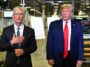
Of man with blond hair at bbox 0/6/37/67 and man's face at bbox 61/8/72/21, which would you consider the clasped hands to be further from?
man's face at bbox 61/8/72/21

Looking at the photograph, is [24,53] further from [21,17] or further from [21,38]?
[21,17]

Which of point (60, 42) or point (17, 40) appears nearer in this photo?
point (17, 40)

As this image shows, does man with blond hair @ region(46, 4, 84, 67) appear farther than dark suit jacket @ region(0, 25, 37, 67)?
Yes

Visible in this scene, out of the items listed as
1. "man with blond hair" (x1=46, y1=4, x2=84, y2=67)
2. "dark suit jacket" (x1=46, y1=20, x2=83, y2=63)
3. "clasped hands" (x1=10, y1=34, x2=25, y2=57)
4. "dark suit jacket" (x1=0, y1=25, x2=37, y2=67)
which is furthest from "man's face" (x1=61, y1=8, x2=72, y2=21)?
"clasped hands" (x1=10, y1=34, x2=25, y2=57)

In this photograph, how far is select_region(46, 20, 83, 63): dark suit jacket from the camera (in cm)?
502

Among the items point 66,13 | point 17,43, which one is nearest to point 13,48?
point 17,43

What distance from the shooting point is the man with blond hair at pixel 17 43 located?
4.48m

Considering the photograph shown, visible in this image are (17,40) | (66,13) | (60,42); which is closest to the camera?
(17,40)

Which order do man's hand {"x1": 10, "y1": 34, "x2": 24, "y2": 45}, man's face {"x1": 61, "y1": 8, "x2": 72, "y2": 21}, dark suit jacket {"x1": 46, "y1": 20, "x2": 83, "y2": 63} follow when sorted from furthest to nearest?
1. dark suit jacket {"x1": 46, "y1": 20, "x2": 83, "y2": 63}
2. man's face {"x1": 61, "y1": 8, "x2": 72, "y2": 21}
3. man's hand {"x1": 10, "y1": 34, "x2": 24, "y2": 45}

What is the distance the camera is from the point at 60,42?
16.5ft

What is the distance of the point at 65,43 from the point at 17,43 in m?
0.85

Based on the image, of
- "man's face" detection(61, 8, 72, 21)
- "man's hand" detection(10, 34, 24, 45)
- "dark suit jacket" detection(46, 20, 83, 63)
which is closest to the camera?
"man's hand" detection(10, 34, 24, 45)

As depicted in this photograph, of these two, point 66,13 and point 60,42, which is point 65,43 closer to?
point 60,42

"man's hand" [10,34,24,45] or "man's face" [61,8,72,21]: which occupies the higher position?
"man's face" [61,8,72,21]
